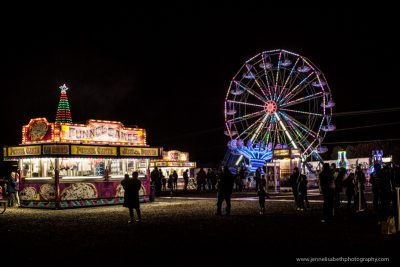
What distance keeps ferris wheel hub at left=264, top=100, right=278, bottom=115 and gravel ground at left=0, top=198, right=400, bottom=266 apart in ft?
73.5

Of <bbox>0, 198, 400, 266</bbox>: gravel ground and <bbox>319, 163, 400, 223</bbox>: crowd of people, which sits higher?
<bbox>319, 163, 400, 223</bbox>: crowd of people

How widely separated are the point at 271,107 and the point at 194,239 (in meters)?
28.6

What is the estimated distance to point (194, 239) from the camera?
1127 centimetres

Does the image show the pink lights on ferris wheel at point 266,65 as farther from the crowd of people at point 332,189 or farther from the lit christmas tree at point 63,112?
the crowd of people at point 332,189

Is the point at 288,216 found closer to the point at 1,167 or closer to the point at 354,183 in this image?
the point at 354,183

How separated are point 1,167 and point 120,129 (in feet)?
139

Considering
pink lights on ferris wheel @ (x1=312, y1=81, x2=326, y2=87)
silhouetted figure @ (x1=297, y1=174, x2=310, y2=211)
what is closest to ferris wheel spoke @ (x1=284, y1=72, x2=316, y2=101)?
pink lights on ferris wheel @ (x1=312, y1=81, x2=326, y2=87)

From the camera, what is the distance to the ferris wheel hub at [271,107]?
127 feet

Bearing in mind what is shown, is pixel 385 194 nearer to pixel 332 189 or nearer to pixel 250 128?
pixel 332 189

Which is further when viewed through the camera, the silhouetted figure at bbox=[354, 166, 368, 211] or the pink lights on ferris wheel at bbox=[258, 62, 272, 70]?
the pink lights on ferris wheel at bbox=[258, 62, 272, 70]

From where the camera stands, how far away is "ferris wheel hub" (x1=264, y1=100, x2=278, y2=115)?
3878 centimetres

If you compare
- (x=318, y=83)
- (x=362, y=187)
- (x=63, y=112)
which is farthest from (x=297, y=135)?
(x=362, y=187)

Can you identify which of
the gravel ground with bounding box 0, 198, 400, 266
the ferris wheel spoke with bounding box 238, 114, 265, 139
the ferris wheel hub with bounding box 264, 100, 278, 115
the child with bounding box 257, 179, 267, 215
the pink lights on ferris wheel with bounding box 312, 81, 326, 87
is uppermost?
the pink lights on ferris wheel with bounding box 312, 81, 326, 87

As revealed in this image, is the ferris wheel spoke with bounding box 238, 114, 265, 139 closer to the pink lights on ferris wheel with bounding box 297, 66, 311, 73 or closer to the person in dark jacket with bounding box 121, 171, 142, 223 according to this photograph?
the pink lights on ferris wheel with bounding box 297, 66, 311, 73
